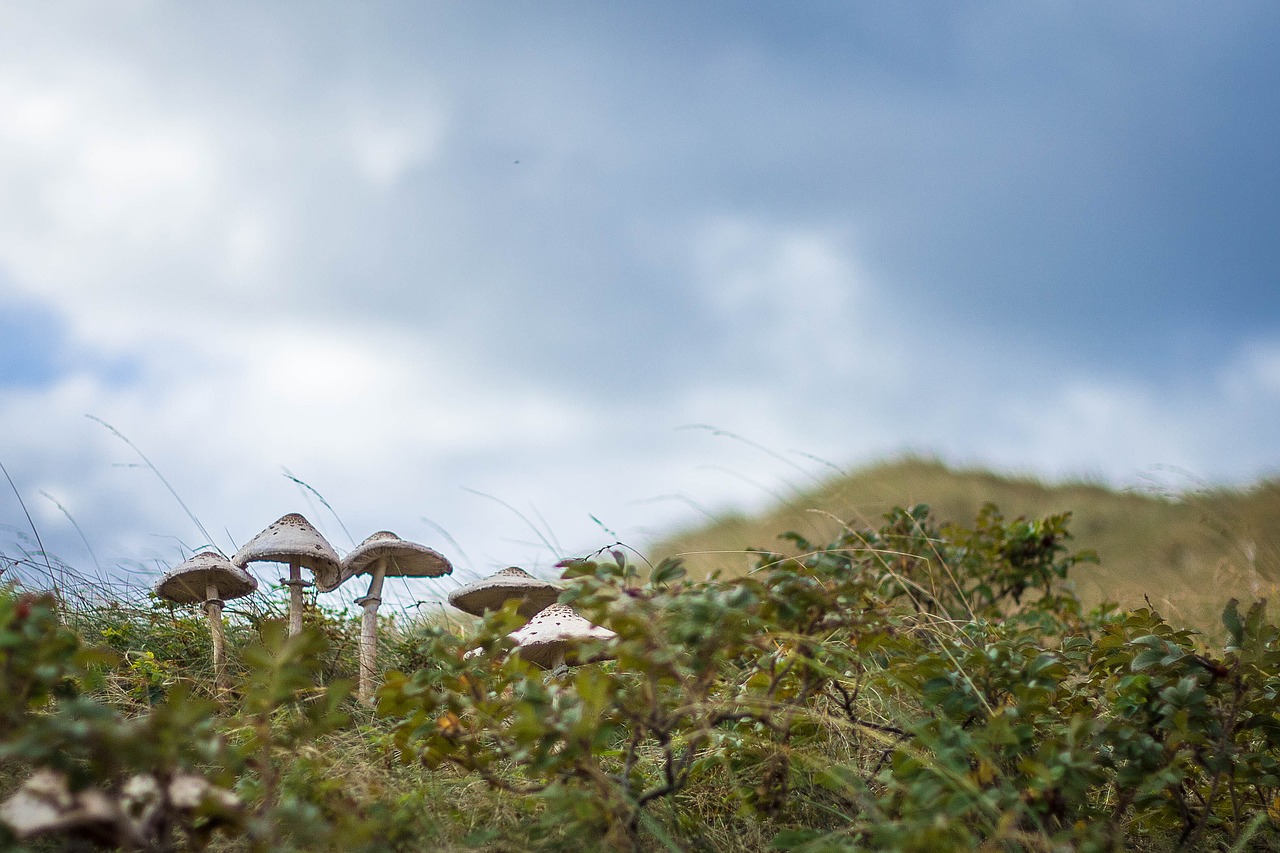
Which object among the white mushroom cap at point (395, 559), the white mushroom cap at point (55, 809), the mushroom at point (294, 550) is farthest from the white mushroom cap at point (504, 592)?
the white mushroom cap at point (55, 809)

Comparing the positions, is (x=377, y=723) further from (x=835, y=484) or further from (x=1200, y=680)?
(x=835, y=484)

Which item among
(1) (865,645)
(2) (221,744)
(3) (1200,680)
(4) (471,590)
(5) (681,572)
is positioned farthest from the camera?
(4) (471,590)

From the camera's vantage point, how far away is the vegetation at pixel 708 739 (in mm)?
1815

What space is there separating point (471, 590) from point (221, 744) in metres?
2.41

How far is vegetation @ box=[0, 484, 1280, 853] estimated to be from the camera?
1.82 m

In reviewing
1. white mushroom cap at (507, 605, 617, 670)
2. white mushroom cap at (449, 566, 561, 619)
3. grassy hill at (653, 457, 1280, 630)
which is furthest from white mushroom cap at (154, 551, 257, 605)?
grassy hill at (653, 457, 1280, 630)

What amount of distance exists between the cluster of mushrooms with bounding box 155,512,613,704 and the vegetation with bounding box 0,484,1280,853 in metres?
0.49

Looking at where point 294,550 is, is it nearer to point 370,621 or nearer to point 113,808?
point 370,621

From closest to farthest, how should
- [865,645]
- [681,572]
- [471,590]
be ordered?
[681,572], [865,645], [471,590]

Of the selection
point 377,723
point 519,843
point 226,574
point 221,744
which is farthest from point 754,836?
point 226,574

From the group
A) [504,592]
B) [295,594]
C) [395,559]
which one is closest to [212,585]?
[295,594]

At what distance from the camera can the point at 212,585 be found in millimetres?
4301

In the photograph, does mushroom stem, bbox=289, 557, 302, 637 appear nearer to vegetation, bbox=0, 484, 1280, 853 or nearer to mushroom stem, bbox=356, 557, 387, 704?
mushroom stem, bbox=356, 557, 387, 704

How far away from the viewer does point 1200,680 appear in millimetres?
2578
